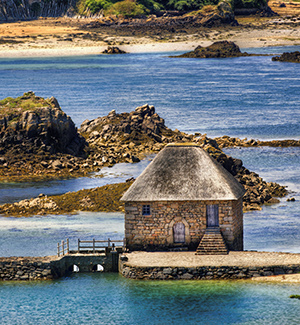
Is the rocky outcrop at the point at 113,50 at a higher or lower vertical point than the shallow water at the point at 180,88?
higher

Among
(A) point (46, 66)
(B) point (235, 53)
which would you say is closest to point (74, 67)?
(A) point (46, 66)

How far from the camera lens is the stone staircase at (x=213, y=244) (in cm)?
3856

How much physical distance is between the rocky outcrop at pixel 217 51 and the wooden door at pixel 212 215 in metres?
143

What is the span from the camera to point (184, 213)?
3884 cm

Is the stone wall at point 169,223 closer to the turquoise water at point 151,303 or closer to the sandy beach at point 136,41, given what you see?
the turquoise water at point 151,303

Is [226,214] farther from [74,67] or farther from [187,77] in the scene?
[74,67]

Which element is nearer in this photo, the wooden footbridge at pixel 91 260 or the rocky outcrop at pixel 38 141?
the wooden footbridge at pixel 91 260

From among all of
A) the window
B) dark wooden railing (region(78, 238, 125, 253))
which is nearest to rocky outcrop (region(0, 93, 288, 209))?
dark wooden railing (region(78, 238, 125, 253))

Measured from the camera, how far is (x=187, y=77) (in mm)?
143000

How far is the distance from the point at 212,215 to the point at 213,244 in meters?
1.37

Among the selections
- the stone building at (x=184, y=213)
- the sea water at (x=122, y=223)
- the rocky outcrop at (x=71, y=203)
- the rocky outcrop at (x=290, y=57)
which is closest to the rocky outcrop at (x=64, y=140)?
the sea water at (x=122, y=223)

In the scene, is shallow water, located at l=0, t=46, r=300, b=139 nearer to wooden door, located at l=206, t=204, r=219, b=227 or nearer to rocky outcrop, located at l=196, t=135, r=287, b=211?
rocky outcrop, located at l=196, t=135, r=287, b=211

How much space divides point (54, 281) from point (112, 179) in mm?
22875

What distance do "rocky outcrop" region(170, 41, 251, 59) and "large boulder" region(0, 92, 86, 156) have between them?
113 m
